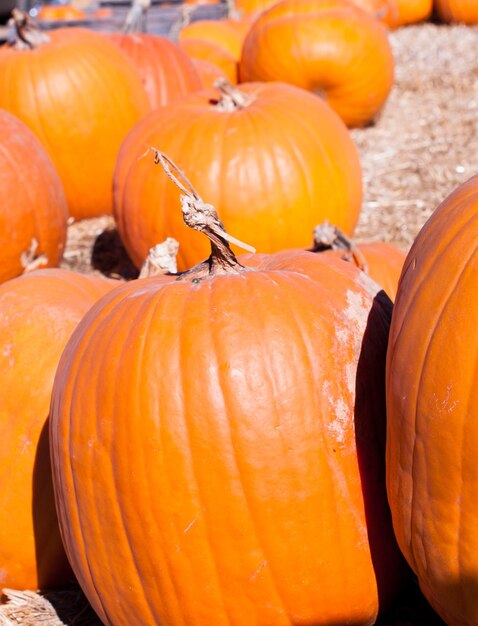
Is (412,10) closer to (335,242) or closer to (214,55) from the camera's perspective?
(214,55)

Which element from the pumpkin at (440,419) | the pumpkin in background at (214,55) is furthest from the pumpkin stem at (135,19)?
the pumpkin at (440,419)

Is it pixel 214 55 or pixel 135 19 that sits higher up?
pixel 135 19

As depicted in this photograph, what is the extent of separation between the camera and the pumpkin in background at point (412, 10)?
34.1 ft

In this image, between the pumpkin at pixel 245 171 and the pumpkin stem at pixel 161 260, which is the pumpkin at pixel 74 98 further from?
the pumpkin stem at pixel 161 260

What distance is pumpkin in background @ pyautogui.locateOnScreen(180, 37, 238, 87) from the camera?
23.4 feet

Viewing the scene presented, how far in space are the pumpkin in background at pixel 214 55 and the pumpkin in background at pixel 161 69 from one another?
133 cm

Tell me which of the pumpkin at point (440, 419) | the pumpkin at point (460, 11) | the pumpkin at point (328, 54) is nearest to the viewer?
the pumpkin at point (440, 419)

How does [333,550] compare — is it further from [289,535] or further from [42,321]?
[42,321]

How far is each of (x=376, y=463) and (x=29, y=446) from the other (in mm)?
960

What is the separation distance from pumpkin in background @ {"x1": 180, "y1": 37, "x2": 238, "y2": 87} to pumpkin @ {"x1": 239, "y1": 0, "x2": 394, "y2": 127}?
20.1 inches

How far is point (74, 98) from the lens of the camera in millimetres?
4578

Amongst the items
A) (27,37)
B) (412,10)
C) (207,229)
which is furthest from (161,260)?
(412,10)

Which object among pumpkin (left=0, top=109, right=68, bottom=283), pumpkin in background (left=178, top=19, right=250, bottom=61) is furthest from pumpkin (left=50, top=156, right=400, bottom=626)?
pumpkin in background (left=178, top=19, right=250, bottom=61)

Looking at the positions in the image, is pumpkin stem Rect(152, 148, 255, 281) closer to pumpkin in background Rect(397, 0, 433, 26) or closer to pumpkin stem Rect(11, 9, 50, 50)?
pumpkin stem Rect(11, 9, 50, 50)
